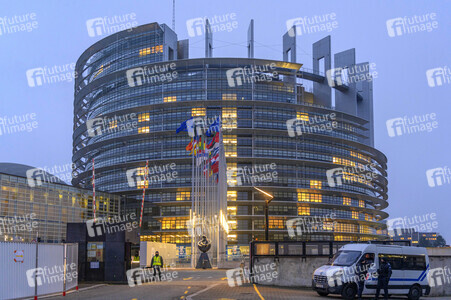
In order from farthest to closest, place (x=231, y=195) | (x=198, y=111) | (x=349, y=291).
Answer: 1. (x=198, y=111)
2. (x=231, y=195)
3. (x=349, y=291)

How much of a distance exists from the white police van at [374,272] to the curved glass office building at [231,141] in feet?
230

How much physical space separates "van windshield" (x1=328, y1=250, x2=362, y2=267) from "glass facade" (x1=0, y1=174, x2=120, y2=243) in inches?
1843

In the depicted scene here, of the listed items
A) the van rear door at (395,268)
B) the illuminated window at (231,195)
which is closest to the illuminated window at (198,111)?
the illuminated window at (231,195)

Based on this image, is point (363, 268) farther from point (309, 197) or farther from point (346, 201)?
point (346, 201)

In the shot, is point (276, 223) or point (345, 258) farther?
point (276, 223)

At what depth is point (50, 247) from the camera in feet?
70.7

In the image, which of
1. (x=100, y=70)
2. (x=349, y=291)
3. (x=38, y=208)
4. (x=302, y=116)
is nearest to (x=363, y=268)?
(x=349, y=291)

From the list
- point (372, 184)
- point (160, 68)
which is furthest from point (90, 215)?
point (372, 184)

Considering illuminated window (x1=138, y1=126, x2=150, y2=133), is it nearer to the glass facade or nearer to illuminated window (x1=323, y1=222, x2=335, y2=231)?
the glass facade

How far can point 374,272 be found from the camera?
23172 millimetres

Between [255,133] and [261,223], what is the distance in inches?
680

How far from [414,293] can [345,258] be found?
13.2 feet

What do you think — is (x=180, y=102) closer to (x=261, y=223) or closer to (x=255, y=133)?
(x=255, y=133)

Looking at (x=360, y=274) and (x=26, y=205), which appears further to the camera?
(x=26, y=205)
